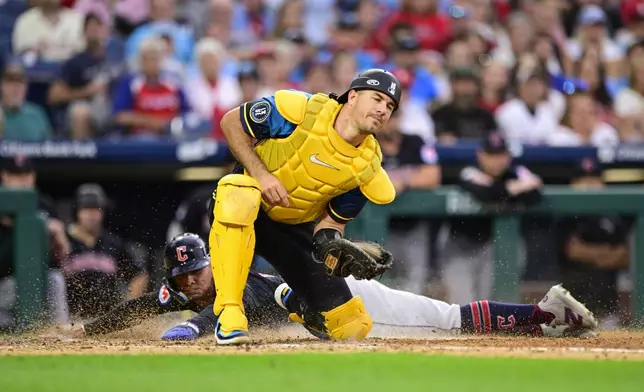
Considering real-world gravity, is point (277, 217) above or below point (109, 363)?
above

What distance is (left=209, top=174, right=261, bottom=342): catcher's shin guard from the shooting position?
6.11m

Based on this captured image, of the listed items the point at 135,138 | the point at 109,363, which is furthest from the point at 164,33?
the point at 109,363

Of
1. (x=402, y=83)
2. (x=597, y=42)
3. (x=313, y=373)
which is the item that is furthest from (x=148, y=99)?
(x=313, y=373)

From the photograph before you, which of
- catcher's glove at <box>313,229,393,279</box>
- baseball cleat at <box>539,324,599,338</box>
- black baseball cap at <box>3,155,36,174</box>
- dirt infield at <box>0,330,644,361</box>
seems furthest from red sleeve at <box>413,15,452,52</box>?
catcher's glove at <box>313,229,393,279</box>

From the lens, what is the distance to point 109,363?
18.2 ft

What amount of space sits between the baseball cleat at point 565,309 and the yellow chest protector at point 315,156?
1.34 meters

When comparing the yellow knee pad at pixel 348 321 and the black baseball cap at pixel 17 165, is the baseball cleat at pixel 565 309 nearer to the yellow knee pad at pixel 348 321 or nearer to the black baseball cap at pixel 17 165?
the yellow knee pad at pixel 348 321

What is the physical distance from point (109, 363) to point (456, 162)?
5126 millimetres

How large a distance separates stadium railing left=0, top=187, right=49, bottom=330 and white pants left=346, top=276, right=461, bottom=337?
2933 millimetres

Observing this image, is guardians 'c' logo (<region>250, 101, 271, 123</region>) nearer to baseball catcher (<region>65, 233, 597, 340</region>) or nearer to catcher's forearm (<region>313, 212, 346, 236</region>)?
catcher's forearm (<region>313, 212, 346, 236</region>)

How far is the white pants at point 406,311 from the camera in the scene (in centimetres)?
732

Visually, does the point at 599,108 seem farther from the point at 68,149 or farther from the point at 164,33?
the point at 68,149

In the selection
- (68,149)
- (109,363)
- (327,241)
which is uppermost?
(68,149)

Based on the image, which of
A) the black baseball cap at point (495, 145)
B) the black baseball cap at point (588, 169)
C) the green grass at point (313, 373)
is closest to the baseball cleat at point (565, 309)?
the green grass at point (313, 373)
